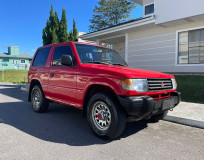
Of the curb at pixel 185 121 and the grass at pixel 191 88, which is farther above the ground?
the grass at pixel 191 88

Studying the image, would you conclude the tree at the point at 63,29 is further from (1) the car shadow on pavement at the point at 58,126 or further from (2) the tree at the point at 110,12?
(1) the car shadow on pavement at the point at 58,126

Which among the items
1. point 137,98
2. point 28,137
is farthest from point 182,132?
point 28,137

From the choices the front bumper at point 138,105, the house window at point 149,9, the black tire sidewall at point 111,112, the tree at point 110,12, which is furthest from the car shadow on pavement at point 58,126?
the tree at point 110,12

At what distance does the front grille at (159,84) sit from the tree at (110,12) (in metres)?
22.9

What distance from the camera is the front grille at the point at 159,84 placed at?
3.30 m

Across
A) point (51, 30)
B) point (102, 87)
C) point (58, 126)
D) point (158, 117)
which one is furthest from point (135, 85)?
point (51, 30)

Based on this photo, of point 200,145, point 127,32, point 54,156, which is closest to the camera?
point 54,156

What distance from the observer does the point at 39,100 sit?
5285 millimetres

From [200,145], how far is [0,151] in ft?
11.4

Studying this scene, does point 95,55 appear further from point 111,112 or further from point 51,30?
point 51,30

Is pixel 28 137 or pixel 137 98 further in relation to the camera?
pixel 28 137

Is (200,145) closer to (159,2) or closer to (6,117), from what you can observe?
(6,117)

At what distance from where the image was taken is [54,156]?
8.91ft

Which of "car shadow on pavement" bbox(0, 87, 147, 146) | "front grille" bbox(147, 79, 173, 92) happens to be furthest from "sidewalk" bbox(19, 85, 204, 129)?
"front grille" bbox(147, 79, 173, 92)
